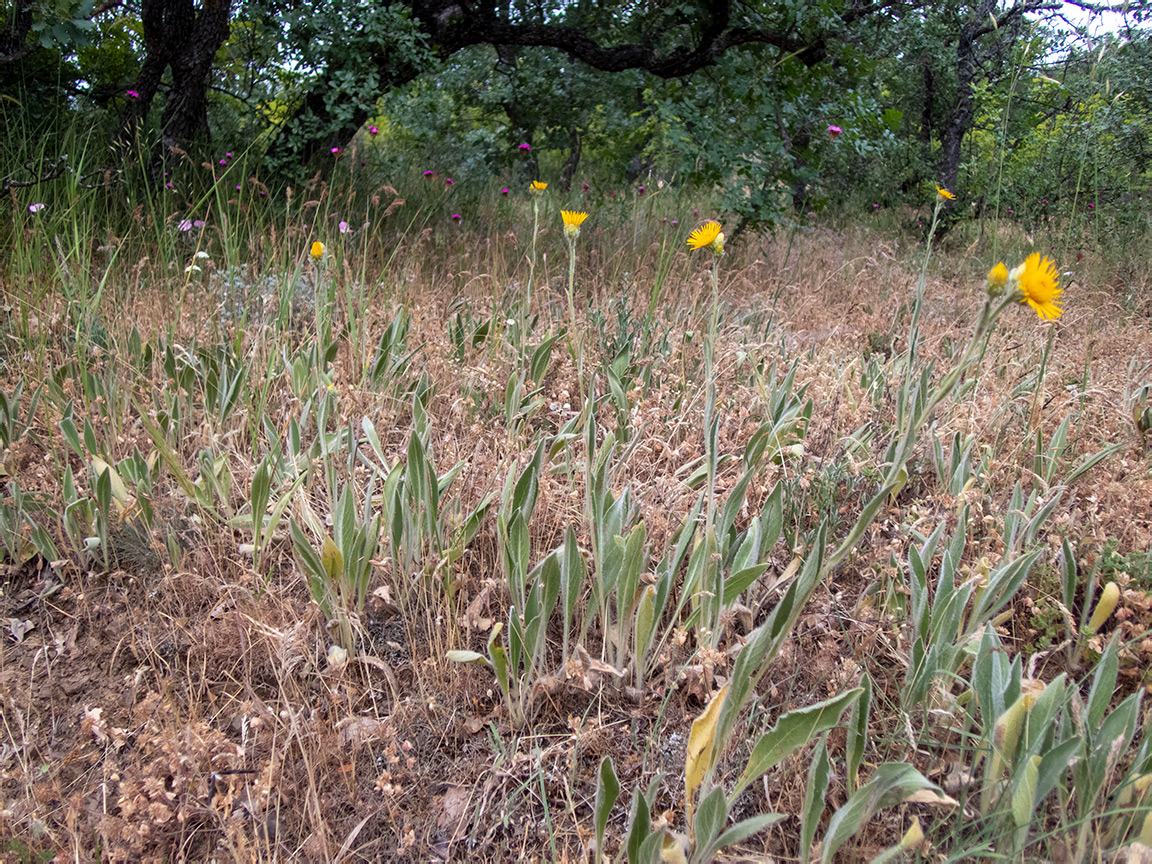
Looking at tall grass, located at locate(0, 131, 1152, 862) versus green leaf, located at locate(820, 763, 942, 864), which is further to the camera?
tall grass, located at locate(0, 131, 1152, 862)

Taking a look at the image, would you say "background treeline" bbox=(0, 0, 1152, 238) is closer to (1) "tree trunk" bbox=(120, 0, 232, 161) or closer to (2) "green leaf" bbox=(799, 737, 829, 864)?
(1) "tree trunk" bbox=(120, 0, 232, 161)

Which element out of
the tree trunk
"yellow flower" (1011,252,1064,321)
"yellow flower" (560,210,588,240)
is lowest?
"yellow flower" (1011,252,1064,321)

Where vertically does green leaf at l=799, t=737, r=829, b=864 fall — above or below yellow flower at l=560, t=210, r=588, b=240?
below

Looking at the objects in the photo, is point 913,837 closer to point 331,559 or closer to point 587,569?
point 587,569

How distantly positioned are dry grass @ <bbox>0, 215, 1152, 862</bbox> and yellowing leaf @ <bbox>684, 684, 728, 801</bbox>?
0.48ft

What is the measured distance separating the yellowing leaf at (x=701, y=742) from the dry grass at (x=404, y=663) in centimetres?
15

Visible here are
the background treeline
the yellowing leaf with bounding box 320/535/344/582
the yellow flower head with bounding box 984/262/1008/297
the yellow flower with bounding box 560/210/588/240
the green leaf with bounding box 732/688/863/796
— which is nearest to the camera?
the yellow flower head with bounding box 984/262/1008/297

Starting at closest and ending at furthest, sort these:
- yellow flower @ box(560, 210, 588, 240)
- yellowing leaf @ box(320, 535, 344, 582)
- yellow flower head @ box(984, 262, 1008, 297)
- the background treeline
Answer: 1. yellow flower head @ box(984, 262, 1008, 297)
2. yellowing leaf @ box(320, 535, 344, 582)
3. yellow flower @ box(560, 210, 588, 240)
4. the background treeline

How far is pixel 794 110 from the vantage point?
4.65 metres

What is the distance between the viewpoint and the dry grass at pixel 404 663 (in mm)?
1115

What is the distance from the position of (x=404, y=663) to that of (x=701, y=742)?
67 centimetres

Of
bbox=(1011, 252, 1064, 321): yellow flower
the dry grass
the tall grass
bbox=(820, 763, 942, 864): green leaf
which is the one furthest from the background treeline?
bbox=(820, 763, 942, 864): green leaf

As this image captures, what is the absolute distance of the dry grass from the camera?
112 cm

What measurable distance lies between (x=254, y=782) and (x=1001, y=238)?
24.6ft
